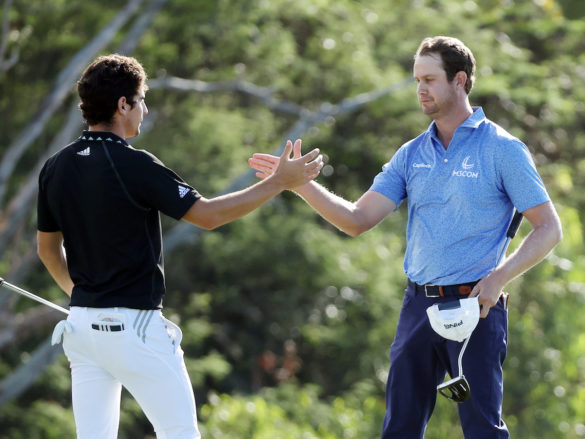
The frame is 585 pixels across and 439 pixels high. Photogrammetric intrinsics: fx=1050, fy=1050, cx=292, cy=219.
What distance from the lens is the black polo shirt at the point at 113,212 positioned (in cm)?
321

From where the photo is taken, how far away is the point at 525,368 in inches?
488

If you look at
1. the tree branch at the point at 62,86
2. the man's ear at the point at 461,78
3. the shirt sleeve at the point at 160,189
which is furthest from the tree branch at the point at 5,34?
the shirt sleeve at the point at 160,189

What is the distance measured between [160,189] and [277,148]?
9.48 m

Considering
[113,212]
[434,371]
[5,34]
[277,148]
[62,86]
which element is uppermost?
[5,34]

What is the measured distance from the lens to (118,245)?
10.6 feet

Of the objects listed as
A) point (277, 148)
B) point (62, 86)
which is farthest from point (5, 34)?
point (277, 148)

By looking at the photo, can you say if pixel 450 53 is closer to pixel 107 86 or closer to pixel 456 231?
pixel 456 231

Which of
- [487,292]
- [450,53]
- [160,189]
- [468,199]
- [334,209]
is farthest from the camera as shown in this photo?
[334,209]

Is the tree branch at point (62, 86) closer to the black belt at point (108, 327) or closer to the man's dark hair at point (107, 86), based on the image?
the man's dark hair at point (107, 86)

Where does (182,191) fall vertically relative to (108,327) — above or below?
above

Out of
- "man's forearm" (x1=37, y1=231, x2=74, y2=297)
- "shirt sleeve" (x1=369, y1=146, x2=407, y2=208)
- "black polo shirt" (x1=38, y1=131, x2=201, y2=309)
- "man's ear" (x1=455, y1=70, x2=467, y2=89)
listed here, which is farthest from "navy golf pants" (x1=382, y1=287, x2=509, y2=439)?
"man's forearm" (x1=37, y1=231, x2=74, y2=297)

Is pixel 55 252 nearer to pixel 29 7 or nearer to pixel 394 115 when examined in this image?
pixel 29 7

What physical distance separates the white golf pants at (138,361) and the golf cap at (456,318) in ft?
2.90

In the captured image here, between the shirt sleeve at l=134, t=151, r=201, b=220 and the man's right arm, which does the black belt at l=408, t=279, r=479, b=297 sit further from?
the shirt sleeve at l=134, t=151, r=201, b=220
